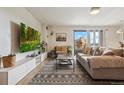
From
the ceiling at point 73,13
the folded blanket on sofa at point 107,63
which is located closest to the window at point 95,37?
the ceiling at point 73,13

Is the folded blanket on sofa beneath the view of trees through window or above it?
beneath

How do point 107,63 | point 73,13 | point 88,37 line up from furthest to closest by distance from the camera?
point 88,37 < point 73,13 < point 107,63

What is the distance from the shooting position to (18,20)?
16.3ft

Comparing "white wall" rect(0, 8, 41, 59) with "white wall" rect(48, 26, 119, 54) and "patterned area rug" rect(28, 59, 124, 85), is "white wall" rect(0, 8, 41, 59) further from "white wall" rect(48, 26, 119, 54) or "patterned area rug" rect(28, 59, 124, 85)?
"white wall" rect(48, 26, 119, 54)

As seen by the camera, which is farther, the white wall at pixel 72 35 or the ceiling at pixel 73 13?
the white wall at pixel 72 35

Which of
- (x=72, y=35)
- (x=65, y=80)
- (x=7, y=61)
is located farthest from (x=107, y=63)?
(x=72, y=35)

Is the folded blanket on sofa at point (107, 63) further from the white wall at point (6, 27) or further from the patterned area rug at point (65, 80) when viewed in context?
the white wall at point (6, 27)

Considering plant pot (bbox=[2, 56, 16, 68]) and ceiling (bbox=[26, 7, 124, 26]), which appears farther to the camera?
ceiling (bbox=[26, 7, 124, 26])

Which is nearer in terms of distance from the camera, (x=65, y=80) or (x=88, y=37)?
(x=65, y=80)

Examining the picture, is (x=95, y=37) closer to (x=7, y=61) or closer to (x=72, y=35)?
(x=72, y=35)

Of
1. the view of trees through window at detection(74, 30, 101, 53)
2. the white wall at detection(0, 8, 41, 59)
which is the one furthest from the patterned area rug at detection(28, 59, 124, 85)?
the view of trees through window at detection(74, 30, 101, 53)

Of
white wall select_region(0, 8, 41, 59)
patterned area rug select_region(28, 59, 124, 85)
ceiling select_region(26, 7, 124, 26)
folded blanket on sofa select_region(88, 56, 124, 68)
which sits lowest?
patterned area rug select_region(28, 59, 124, 85)
